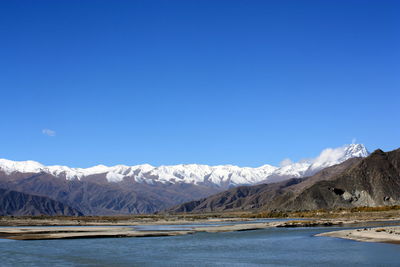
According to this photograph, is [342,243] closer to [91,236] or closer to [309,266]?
[309,266]

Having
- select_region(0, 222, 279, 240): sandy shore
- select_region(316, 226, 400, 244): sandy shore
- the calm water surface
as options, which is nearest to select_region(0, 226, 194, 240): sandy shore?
select_region(0, 222, 279, 240): sandy shore

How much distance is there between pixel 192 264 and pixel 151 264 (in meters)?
4.69

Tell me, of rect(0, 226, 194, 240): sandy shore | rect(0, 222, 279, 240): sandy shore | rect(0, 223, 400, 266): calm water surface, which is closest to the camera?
rect(0, 223, 400, 266): calm water surface

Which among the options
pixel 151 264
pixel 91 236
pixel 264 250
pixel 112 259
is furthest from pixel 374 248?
pixel 91 236

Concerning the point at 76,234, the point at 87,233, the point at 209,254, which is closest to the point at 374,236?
the point at 209,254

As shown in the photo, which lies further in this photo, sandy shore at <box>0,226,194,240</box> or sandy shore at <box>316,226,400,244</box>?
sandy shore at <box>0,226,194,240</box>

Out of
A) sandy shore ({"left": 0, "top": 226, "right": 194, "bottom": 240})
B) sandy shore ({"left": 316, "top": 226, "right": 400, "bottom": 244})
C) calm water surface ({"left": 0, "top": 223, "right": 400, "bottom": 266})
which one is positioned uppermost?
sandy shore ({"left": 0, "top": 226, "right": 194, "bottom": 240})

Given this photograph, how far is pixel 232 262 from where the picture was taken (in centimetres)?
5628

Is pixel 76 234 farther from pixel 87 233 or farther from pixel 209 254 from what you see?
pixel 209 254

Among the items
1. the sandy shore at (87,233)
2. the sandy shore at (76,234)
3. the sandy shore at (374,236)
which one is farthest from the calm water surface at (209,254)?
the sandy shore at (87,233)

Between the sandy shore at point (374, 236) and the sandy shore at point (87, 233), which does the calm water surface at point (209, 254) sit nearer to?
the sandy shore at point (374, 236)

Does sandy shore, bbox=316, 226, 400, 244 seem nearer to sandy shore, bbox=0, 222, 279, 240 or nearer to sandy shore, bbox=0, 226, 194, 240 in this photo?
sandy shore, bbox=0, 222, 279, 240

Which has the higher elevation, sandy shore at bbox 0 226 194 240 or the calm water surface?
sandy shore at bbox 0 226 194 240

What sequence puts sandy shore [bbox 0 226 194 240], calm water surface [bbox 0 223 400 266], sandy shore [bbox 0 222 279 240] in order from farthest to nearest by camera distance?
sandy shore [bbox 0 222 279 240], sandy shore [bbox 0 226 194 240], calm water surface [bbox 0 223 400 266]
